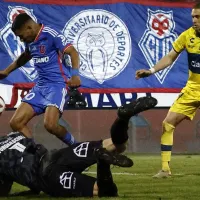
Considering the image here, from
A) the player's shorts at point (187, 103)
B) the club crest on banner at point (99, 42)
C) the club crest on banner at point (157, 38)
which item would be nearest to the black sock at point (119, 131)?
the player's shorts at point (187, 103)

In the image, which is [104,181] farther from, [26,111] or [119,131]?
[26,111]

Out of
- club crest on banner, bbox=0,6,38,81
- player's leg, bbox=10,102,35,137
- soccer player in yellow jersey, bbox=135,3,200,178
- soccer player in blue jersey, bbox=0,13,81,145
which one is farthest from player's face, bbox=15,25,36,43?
club crest on banner, bbox=0,6,38,81

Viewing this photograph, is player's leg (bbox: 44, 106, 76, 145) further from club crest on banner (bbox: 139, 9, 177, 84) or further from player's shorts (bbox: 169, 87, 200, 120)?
club crest on banner (bbox: 139, 9, 177, 84)

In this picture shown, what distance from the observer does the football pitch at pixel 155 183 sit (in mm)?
7484

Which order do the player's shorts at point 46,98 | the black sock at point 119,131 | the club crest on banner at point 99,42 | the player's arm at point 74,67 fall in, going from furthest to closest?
1. the club crest on banner at point 99,42
2. the player's shorts at point 46,98
3. the player's arm at point 74,67
4. the black sock at point 119,131

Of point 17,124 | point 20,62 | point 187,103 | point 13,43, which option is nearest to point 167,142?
point 187,103

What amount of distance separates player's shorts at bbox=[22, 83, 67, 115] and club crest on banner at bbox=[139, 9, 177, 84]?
7.24 metres

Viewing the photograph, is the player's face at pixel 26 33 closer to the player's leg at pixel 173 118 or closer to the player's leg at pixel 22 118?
the player's leg at pixel 22 118

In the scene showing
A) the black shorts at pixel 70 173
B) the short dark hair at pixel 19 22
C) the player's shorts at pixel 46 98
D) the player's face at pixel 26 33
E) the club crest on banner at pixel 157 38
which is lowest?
the club crest on banner at pixel 157 38

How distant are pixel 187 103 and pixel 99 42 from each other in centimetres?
685

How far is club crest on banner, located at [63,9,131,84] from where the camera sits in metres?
17.0

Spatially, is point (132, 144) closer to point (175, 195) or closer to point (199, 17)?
point (199, 17)

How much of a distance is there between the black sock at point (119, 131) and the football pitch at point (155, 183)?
0.53m

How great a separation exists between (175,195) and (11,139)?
1.62 meters
